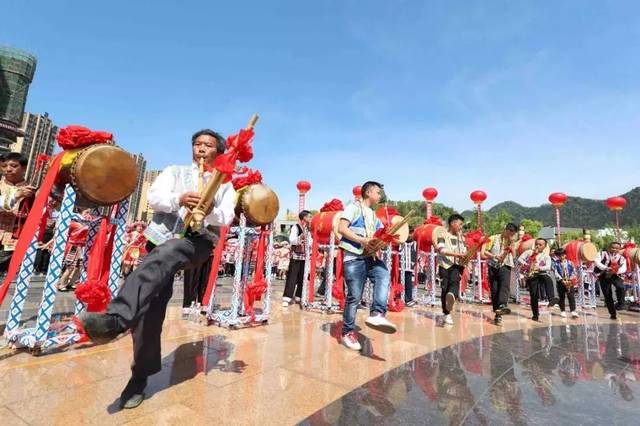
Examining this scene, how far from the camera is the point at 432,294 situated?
9.41 metres

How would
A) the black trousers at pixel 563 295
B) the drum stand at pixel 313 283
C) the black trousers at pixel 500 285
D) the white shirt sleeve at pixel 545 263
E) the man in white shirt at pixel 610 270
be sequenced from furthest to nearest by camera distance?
the man in white shirt at pixel 610 270, the black trousers at pixel 563 295, the white shirt sleeve at pixel 545 263, the drum stand at pixel 313 283, the black trousers at pixel 500 285

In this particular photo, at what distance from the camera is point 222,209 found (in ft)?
9.55

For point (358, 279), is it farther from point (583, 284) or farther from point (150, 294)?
point (583, 284)

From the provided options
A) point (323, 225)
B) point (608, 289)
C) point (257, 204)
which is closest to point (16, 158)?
point (257, 204)

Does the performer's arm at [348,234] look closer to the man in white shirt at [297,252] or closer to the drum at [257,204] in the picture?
the drum at [257,204]

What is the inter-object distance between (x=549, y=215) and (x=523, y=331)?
656 ft

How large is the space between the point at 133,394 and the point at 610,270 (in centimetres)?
1076

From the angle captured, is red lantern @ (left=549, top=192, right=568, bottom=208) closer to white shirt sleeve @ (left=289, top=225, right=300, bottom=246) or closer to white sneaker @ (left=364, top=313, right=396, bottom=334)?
white shirt sleeve @ (left=289, top=225, right=300, bottom=246)

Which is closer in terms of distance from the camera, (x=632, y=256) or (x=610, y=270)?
(x=610, y=270)

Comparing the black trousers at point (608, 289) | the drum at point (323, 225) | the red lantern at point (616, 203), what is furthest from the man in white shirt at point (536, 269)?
the red lantern at point (616, 203)

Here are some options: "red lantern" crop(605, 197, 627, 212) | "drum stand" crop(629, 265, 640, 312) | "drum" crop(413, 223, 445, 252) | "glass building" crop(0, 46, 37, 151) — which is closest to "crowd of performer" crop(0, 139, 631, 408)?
"drum" crop(413, 223, 445, 252)

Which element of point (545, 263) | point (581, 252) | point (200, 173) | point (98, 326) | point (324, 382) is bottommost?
point (324, 382)

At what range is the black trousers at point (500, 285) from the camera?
697cm

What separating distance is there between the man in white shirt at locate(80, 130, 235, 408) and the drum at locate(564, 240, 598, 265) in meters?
11.7
